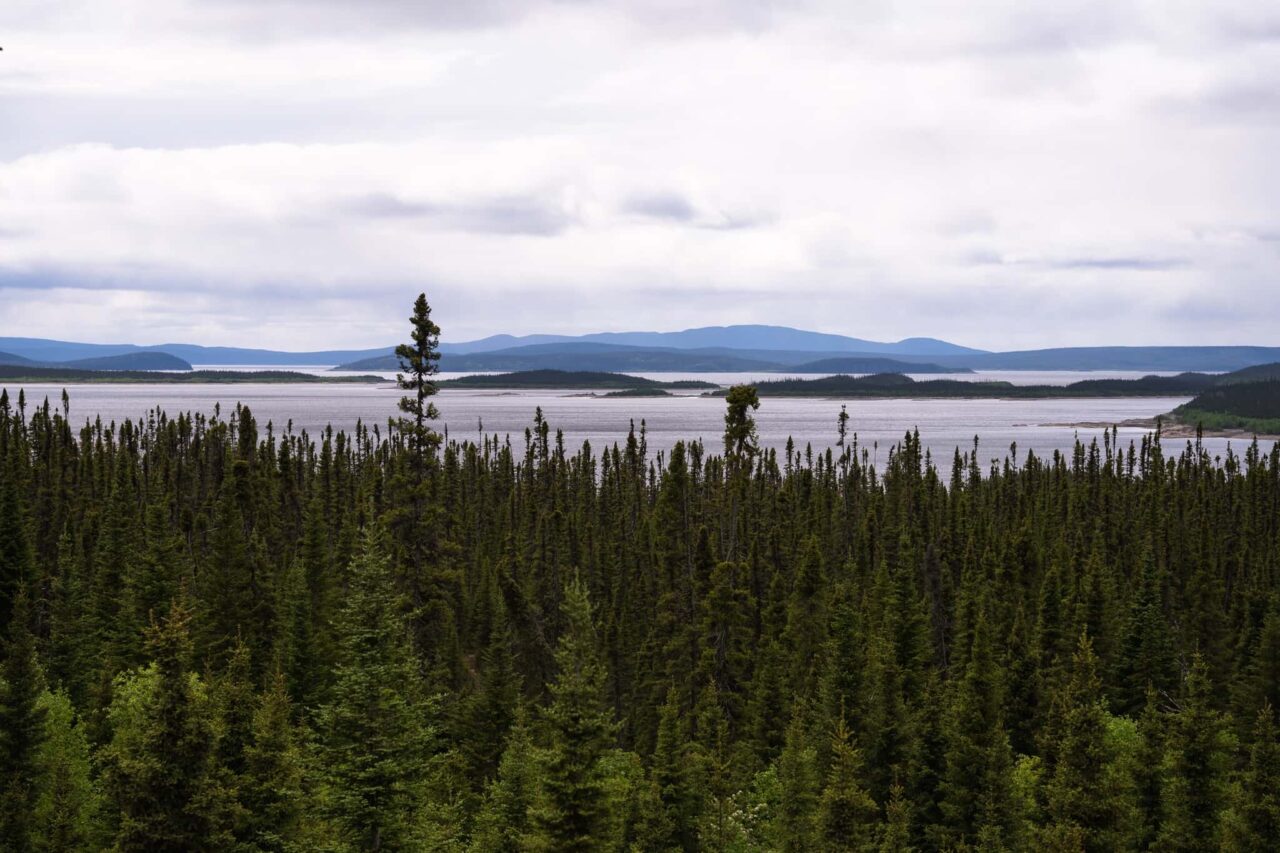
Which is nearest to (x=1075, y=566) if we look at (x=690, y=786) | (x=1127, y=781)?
(x=1127, y=781)

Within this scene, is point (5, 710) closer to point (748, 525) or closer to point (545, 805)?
point (545, 805)

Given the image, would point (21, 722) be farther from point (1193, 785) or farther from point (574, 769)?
point (1193, 785)

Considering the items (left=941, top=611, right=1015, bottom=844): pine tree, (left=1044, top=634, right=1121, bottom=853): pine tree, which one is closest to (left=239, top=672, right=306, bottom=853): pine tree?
(left=941, top=611, right=1015, bottom=844): pine tree

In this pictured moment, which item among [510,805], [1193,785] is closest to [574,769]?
[510,805]

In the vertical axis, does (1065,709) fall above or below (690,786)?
above

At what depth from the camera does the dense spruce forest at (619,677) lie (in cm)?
3119

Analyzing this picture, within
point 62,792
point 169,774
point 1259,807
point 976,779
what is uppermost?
point 169,774

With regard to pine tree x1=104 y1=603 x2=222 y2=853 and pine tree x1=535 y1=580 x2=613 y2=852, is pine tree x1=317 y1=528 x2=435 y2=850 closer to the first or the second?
pine tree x1=104 y1=603 x2=222 y2=853

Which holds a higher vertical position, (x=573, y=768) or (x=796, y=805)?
(x=573, y=768)

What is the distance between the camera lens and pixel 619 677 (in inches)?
3007

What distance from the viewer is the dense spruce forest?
31188 mm

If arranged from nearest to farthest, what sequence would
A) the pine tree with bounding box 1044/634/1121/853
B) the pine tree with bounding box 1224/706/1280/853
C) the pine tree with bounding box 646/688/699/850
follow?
the pine tree with bounding box 1224/706/1280/853
the pine tree with bounding box 1044/634/1121/853
the pine tree with bounding box 646/688/699/850

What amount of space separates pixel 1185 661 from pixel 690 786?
54506 millimetres

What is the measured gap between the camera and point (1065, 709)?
41.0m
